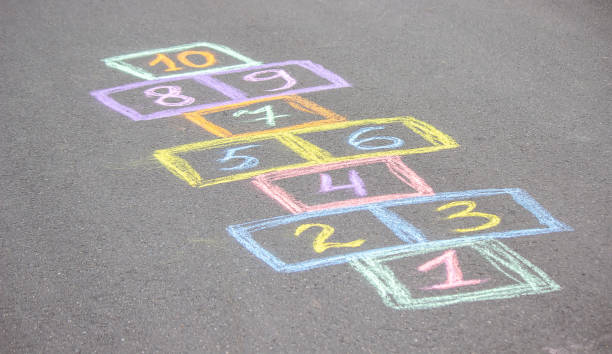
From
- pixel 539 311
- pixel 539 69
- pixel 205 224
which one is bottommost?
pixel 205 224

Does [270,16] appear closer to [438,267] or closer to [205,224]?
[205,224]

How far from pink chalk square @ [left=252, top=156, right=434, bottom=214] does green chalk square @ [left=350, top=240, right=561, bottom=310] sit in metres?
0.56

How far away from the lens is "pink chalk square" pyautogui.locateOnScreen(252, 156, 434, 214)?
410 cm

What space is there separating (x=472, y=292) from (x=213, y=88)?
3.13m

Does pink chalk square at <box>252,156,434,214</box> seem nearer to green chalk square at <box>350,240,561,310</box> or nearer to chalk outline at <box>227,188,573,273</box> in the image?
chalk outline at <box>227,188,573,273</box>

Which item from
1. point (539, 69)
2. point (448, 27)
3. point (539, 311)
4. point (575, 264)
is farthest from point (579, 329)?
point (448, 27)

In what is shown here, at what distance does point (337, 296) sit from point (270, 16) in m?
4.68

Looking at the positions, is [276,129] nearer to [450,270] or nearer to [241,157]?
[241,157]

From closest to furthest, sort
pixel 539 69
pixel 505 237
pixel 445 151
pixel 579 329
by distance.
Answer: pixel 579 329, pixel 505 237, pixel 445 151, pixel 539 69

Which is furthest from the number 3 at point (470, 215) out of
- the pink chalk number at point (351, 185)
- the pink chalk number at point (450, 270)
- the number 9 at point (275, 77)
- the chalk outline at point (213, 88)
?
the number 9 at point (275, 77)

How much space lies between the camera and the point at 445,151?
15.4 ft

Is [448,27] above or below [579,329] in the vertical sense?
above

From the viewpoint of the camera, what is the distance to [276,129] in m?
5.03

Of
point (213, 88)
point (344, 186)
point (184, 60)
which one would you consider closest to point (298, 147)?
point (344, 186)
